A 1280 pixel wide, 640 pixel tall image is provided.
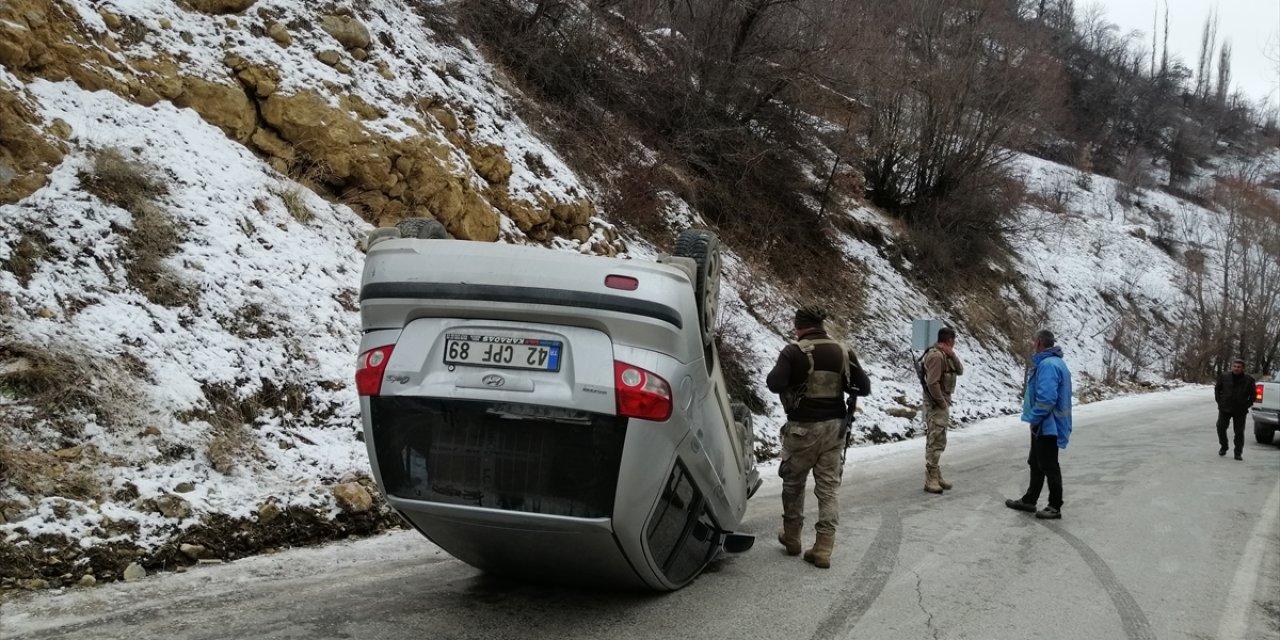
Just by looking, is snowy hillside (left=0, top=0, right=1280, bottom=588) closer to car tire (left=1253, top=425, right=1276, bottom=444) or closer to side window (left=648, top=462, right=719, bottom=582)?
side window (left=648, top=462, right=719, bottom=582)

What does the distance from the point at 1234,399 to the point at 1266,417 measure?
185 cm

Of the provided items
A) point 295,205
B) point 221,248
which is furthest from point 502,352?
point 295,205

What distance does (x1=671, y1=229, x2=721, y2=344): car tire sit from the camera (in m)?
4.41

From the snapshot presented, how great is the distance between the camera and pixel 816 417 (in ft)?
18.5

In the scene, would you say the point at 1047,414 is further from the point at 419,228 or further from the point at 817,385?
the point at 419,228

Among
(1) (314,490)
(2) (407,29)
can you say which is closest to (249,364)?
(1) (314,490)

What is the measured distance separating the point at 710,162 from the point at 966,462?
382 inches

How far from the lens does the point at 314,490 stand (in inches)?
242

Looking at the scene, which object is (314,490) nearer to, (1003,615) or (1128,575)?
(1003,615)

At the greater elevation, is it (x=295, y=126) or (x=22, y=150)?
(x=295, y=126)

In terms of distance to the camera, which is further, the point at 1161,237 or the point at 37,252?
the point at 1161,237

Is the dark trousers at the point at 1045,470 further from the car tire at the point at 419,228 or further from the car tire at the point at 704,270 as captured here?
the car tire at the point at 419,228

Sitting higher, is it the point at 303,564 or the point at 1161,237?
the point at 1161,237

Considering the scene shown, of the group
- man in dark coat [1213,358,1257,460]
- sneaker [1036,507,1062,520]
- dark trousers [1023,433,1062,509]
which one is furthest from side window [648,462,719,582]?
man in dark coat [1213,358,1257,460]
